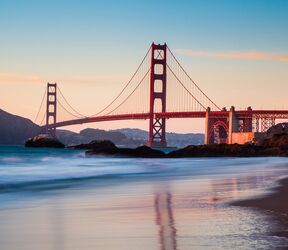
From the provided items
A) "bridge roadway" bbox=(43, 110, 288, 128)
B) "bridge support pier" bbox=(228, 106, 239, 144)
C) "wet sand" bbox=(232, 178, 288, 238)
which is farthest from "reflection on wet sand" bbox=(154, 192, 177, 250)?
"bridge support pier" bbox=(228, 106, 239, 144)

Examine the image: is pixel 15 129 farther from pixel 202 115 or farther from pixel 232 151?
pixel 232 151

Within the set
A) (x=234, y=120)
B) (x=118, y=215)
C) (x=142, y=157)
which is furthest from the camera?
(x=234, y=120)

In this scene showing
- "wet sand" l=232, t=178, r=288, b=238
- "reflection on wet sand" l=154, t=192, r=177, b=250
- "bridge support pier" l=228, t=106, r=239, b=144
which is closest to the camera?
"reflection on wet sand" l=154, t=192, r=177, b=250

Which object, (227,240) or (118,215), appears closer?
(227,240)

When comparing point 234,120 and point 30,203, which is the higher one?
point 234,120

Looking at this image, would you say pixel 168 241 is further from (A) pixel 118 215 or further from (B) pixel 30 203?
(B) pixel 30 203

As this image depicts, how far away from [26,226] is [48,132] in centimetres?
9194

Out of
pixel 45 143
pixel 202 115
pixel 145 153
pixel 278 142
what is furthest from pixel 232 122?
pixel 145 153

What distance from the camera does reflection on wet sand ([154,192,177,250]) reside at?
5.56 meters

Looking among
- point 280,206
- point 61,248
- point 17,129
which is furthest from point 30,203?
point 17,129

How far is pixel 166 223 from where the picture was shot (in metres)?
6.91

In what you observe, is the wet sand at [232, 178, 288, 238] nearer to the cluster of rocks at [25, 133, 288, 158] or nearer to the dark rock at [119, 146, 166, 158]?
the cluster of rocks at [25, 133, 288, 158]

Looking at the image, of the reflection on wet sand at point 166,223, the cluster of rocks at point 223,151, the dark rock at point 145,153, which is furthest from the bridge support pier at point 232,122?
the reflection on wet sand at point 166,223

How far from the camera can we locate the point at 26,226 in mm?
6969
